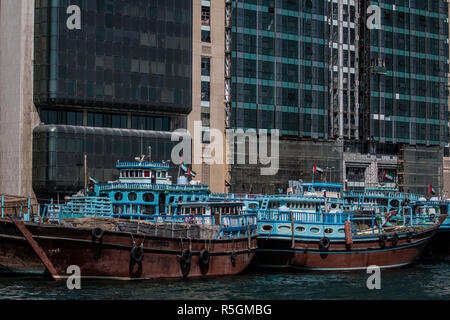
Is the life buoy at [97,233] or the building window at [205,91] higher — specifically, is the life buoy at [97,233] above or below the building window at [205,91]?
below

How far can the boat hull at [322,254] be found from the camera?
53969mm

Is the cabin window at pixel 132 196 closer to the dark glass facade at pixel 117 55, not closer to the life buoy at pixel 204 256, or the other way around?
the life buoy at pixel 204 256

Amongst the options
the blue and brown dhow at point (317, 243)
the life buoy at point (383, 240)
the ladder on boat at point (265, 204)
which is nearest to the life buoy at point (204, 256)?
the blue and brown dhow at point (317, 243)

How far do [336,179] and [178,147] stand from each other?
26.5 metres

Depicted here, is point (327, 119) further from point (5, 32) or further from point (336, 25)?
point (5, 32)

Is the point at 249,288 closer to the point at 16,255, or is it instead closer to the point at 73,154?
the point at 16,255

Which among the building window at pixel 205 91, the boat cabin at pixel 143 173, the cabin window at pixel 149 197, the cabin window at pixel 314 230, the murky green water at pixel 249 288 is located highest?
the building window at pixel 205 91

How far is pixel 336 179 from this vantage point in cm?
10325

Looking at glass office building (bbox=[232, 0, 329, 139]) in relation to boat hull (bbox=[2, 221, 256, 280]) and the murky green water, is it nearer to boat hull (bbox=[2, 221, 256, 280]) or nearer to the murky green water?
the murky green water

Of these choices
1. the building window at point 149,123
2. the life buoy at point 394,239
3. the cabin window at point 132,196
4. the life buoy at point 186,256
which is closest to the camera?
the life buoy at point 186,256

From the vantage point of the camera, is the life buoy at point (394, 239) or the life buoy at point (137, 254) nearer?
the life buoy at point (137, 254)

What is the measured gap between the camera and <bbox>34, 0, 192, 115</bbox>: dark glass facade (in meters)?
81.6

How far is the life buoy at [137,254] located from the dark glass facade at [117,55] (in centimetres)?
4097
